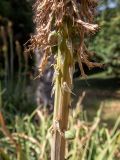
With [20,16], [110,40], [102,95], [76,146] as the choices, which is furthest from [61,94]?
[20,16]

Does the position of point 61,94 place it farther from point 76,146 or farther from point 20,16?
point 20,16

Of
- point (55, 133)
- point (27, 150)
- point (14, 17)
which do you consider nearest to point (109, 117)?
point (14, 17)

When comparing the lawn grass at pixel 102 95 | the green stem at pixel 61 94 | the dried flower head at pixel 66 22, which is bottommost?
the lawn grass at pixel 102 95

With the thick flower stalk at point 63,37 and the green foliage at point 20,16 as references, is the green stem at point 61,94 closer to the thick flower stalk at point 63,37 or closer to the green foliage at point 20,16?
the thick flower stalk at point 63,37

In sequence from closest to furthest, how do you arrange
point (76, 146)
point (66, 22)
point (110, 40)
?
point (66, 22), point (76, 146), point (110, 40)

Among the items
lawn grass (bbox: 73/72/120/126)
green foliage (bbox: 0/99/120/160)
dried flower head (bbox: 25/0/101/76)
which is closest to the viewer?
dried flower head (bbox: 25/0/101/76)

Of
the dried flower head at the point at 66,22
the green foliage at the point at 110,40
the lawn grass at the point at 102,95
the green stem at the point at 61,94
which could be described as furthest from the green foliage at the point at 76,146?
the green foliage at the point at 110,40

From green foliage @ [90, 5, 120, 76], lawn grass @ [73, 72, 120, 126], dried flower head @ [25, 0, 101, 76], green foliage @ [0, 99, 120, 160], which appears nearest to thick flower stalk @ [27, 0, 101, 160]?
dried flower head @ [25, 0, 101, 76]

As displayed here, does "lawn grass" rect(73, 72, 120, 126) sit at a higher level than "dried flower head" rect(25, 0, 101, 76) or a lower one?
lower

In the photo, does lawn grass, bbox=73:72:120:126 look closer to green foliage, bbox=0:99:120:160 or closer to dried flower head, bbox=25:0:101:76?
green foliage, bbox=0:99:120:160
